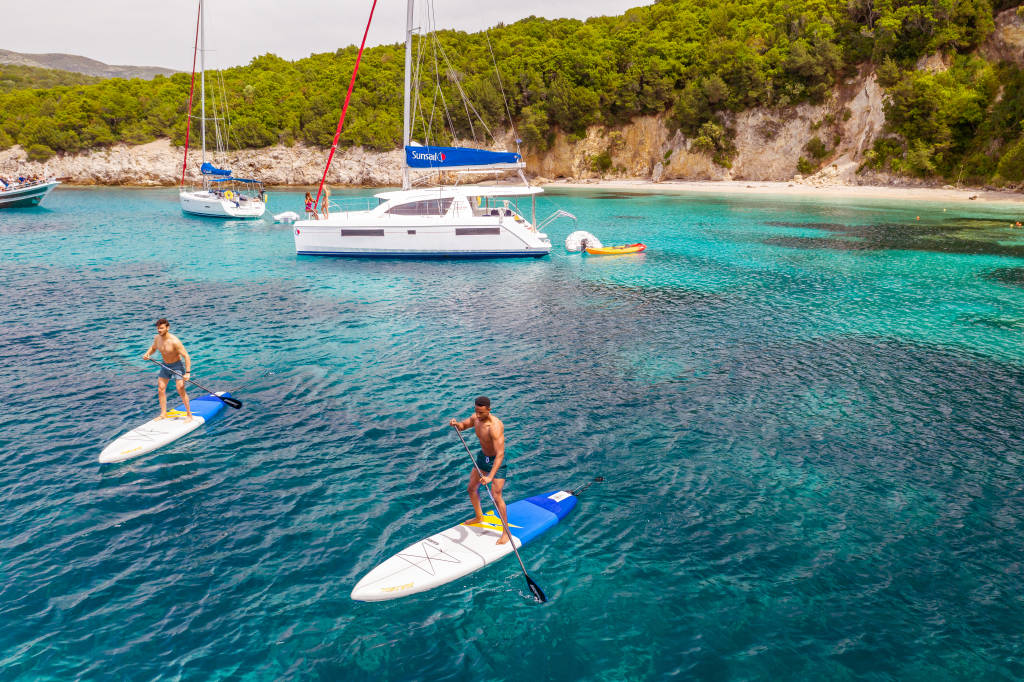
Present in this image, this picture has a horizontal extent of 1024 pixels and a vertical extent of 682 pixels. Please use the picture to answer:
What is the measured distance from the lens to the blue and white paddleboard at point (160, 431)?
11500 millimetres

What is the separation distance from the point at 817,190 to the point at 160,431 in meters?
72.7

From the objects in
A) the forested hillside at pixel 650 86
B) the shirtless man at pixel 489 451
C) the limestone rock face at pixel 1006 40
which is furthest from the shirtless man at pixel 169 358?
the limestone rock face at pixel 1006 40

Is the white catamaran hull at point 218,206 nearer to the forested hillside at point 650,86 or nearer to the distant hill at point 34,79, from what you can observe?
the forested hillside at point 650,86

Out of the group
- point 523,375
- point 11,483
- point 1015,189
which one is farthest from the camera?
point 1015,189

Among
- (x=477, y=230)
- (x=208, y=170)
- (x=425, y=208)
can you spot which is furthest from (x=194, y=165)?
(x=477, y=230)

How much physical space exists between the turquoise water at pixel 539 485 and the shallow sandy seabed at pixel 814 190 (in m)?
40.6

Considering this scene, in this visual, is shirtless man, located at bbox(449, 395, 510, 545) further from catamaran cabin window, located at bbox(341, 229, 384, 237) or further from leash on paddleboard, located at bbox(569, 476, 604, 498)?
catamaran cabin window, located at bbox(341, 229, 384, 237)

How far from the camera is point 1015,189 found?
5619 centimetres

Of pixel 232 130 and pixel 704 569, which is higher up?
pixel 232 130

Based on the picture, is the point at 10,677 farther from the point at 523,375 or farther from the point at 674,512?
the point at 523,375

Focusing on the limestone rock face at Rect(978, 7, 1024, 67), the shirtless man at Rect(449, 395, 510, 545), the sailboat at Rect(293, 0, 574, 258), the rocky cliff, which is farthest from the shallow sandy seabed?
the shirtless man at Rect(449, 395, 510, 545)

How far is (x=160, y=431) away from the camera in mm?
12320

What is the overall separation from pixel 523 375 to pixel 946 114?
66815 mm

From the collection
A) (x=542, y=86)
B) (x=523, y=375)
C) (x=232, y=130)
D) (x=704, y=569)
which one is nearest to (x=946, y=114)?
(x=542, y=86)
